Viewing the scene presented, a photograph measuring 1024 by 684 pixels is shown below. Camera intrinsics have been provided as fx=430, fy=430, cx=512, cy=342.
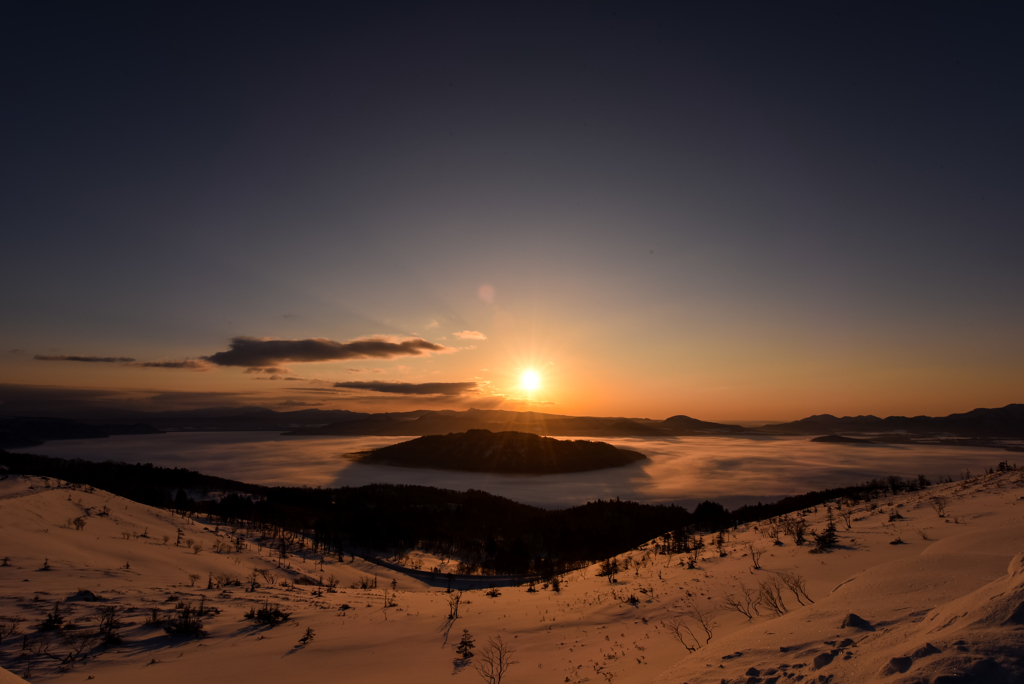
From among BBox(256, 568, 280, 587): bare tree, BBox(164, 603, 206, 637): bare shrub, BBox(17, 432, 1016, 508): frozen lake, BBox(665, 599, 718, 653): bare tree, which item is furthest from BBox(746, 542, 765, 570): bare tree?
BBox(17, 432, 1016, 508): frozen lake

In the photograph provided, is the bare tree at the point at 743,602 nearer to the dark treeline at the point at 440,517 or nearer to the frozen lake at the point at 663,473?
the dark treeline at the point at 440,517

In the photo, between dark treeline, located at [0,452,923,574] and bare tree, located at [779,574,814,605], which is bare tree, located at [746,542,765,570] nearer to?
bare tree, located at [779,574,814,605]

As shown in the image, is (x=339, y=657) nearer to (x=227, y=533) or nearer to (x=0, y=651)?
(x=0, y=651)

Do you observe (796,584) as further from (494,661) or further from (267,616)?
(267,616)

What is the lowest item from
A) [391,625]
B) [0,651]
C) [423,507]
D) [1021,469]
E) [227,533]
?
[423,507]

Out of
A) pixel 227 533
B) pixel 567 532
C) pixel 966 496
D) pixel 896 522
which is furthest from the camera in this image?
pixel 567 532

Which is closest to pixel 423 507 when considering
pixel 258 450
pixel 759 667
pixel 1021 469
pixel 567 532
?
pixel 567 532

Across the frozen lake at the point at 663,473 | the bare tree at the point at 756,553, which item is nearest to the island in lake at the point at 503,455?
the frozen lake at the point at 663,473
